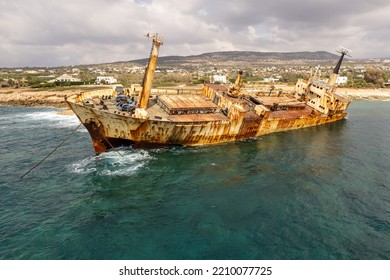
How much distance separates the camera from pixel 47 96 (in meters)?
91.9

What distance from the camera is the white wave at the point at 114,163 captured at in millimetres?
28967

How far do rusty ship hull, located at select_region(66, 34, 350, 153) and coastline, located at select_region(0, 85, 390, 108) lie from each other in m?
25.5

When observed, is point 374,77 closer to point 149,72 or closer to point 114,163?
point 149,72

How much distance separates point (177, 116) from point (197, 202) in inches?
613

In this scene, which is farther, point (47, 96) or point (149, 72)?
point (47, 96)

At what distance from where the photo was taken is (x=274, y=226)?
67.3 ft

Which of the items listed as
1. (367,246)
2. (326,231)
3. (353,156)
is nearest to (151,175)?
(326,231)

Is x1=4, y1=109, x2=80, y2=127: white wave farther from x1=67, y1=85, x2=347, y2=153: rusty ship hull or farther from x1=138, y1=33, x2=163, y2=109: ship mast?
x1=138, y1=33, x2=163, y2=109: ship mast

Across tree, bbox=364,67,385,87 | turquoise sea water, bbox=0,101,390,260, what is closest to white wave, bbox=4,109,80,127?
turquoise sea water, bbox=0,101,390,260

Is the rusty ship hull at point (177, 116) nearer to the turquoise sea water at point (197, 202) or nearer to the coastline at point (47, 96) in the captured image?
the turquoise sea water at point (197, 202)

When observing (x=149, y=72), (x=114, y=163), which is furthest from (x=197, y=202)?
(x=149, y=72)

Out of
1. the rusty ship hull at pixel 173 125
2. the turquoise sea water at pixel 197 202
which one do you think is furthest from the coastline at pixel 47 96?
the turquoise sea water at pixel 197 202

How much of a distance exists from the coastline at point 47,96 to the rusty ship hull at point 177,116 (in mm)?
25475

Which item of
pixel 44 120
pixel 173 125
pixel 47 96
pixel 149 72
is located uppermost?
pixel 149 72
